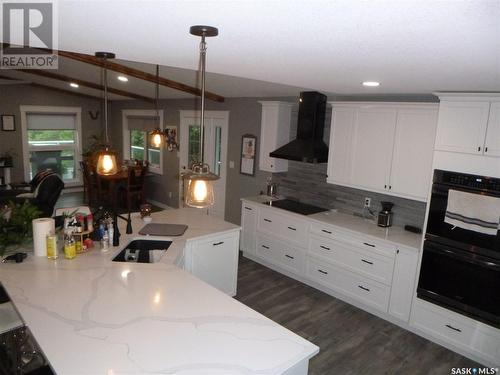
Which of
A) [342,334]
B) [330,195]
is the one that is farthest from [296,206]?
[342,334]

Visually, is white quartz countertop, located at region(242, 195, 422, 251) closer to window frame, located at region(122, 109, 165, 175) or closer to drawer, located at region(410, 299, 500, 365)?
drawer, located at region(410, 299, 500, 365)

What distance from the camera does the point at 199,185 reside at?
1850 millimetres

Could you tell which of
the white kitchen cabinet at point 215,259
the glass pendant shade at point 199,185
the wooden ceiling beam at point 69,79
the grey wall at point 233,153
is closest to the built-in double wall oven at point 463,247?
the white kitchen cabinet at point 215,259

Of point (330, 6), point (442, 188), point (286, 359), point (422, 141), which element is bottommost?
point (286, 359)

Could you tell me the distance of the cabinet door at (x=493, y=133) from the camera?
112 inches

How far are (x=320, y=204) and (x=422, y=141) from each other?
1.62 metres

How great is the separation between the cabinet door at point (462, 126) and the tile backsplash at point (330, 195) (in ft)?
3.00

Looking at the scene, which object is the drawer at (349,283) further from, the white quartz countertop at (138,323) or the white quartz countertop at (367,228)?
the white quartz countertop at (138,323)

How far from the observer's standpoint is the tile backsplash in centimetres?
394

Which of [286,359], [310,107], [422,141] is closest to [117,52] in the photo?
[286,359]

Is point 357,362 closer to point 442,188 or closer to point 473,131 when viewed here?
point 442,188

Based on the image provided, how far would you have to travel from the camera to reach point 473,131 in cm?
297

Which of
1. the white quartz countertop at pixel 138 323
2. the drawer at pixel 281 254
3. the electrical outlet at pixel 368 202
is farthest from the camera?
the drawer at pixel 281 254

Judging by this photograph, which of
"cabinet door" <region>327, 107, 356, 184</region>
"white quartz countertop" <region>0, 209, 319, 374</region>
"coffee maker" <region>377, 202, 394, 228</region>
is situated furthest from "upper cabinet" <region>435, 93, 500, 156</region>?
"white quartz countertop" <region>0, 209, 319, 374</region>
